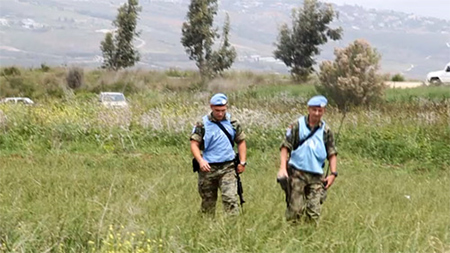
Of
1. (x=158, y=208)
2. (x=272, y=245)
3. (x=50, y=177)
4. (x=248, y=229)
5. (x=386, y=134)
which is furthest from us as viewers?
(x=386, y=134)

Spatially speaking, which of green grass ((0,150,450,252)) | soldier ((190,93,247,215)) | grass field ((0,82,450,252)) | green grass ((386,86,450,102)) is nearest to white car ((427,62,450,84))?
green grass ((386,86,450,102))

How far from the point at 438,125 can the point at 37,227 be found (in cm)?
1338

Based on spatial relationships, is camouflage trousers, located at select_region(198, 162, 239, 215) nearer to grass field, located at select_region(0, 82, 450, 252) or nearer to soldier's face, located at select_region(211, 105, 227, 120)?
grass field, located at select_region(0, 82, 450, 252)

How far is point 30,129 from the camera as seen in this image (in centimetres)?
1653

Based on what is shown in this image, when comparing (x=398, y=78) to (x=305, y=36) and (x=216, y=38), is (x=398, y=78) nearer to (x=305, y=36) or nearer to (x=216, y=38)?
(x=305, y=36)

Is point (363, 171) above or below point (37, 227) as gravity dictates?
below

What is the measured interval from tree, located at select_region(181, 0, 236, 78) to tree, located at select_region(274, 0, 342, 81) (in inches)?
133

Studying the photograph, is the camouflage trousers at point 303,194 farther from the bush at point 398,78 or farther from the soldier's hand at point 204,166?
the bush at point 398,78

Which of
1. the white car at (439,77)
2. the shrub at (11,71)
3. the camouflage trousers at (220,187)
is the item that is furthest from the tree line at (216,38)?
the camouflage trousers at (220,187)

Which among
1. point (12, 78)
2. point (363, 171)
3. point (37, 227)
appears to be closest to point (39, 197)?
point (37, 227)

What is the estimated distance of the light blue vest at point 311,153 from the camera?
6902mm

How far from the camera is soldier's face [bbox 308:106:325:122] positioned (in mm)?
6809

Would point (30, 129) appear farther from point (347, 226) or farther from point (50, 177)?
point (347, 226)

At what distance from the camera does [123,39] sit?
44.0m
